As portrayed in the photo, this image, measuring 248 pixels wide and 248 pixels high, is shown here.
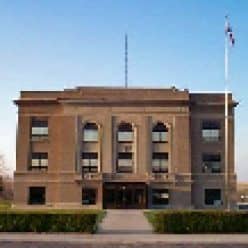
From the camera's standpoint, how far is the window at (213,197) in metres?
66.7

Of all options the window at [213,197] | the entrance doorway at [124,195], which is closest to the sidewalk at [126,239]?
the entrance doorway at [124,195]

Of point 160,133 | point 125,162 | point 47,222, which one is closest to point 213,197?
point 160,133

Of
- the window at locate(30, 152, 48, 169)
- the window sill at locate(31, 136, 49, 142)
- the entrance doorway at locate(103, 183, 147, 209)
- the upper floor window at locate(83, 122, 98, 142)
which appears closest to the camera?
the entrance doorway at locate(103, 183, 147, 209)

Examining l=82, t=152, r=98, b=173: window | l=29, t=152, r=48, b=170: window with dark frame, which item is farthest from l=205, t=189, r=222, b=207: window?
l=29, t=152, r=48, b=170: window with dark frame

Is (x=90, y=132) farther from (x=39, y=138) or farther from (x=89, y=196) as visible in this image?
(x=89, y=196)

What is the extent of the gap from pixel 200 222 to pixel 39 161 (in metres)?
42.0

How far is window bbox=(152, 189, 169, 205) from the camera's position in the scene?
215ft

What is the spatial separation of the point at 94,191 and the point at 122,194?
10.1ft

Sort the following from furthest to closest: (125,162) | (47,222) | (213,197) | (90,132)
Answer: (90,132), (213,197), (125,162), (47,222)

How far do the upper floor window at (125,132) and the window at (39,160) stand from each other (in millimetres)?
8765

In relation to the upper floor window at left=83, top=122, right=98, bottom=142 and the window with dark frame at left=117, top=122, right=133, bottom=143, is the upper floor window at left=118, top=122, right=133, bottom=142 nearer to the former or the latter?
the window with dark frame at left=117, top=122, right=133, bottom=143

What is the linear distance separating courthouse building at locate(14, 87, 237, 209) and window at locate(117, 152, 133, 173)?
2.6 inches

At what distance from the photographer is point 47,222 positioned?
92.4ft

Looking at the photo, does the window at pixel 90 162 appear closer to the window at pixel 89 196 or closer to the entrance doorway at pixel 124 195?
the window at pixel 89 196
